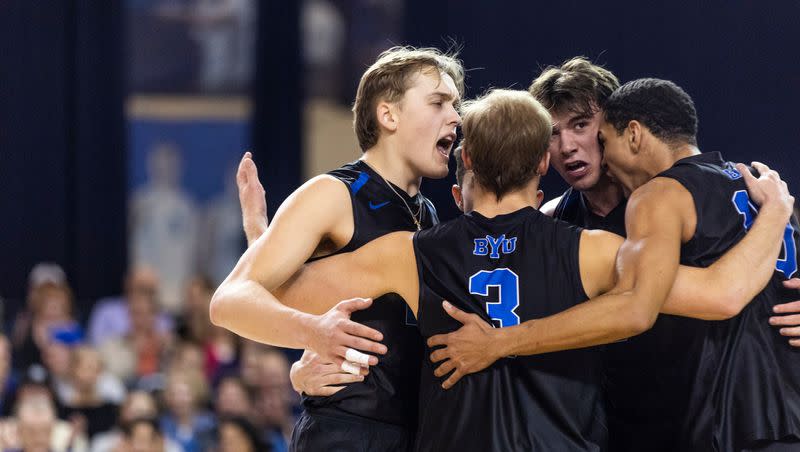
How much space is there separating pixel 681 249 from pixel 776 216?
261 millimetres

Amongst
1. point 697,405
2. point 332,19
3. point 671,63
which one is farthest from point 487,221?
point 332,19

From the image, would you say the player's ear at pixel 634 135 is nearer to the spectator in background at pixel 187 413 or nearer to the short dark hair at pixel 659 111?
the short dark hair at pixel 659 111

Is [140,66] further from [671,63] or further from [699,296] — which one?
[699,296]

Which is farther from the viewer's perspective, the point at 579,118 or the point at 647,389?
the point at 579,118

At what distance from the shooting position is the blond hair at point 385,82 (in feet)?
10.5

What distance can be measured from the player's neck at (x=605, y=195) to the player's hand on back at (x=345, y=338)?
1084mm

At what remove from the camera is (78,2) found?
832 centimetres

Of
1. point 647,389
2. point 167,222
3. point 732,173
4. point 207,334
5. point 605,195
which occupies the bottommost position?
point 207,334

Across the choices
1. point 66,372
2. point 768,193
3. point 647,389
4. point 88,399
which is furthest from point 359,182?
point 66,372

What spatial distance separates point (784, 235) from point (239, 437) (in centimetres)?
366

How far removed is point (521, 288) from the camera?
2.56m

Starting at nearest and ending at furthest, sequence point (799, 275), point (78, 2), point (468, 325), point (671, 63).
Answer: point (468, 325)
point (799, 275)
point (671, 63)
point (78, 2)

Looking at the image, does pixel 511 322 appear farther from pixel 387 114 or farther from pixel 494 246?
pixel 387 114

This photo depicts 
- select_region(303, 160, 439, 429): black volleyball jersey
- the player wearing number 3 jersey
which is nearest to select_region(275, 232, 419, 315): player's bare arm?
the player wearing number 3 jersey
